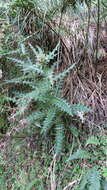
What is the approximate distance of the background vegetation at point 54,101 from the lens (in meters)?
1.51

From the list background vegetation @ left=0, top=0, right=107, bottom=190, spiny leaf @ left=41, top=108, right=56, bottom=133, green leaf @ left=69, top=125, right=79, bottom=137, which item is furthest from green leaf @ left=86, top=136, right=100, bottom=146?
spiny leaf @ left=41, top=108, right=56, bottom=133

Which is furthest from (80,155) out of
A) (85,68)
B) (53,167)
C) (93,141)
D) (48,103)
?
(85,68)

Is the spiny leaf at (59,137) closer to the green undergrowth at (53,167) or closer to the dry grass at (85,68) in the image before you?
the green undergrowth at (53,167)

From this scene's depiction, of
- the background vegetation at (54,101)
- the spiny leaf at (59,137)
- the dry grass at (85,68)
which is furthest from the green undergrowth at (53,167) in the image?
the dry grass at (85,68)

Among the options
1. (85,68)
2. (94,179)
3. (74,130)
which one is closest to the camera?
(94,179)

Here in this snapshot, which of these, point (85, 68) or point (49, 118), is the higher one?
point (85, 68)

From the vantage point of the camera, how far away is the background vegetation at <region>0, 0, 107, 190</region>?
59.4 inches

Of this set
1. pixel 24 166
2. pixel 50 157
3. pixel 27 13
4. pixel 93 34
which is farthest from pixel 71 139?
pixel 27 13

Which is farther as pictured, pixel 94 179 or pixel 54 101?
pixel 54 101

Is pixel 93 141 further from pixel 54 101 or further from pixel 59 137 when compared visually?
pixel 54 101

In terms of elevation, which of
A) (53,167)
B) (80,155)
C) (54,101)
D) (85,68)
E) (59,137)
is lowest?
(53,167)

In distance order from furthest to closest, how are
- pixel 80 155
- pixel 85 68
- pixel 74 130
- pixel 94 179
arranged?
pixel 85 68
pixel 74 130
pixel 80 155
pixel 94 179

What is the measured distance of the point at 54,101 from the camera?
4.98ft

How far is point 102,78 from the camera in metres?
1.87
